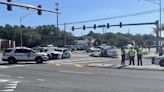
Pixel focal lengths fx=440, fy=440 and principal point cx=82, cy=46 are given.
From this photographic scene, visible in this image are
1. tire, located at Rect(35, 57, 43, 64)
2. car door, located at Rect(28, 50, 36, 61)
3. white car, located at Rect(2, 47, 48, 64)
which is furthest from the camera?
tire, located at Rect(35, 57, 43, 64)

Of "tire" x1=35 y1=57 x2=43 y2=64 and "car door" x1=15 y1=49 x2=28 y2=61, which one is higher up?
"car door" x1=15 y1=49 x2=28 y2=61

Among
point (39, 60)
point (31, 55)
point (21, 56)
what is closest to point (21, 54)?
point (21, 56)

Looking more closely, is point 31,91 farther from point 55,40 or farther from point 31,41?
point 55,40

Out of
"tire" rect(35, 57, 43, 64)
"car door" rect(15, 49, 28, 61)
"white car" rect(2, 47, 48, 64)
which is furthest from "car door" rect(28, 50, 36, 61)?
"tire" rect(35, 57, 43, 64)

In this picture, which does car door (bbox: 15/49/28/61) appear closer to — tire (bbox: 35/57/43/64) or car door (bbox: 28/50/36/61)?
car door (bbox: 28/50/36/61)

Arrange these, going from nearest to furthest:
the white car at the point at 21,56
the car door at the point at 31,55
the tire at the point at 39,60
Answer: the white car at the point at 21,56 → the car door at the point at 31,55 → the tire at the point at 39,60

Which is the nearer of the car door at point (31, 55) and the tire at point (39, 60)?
the car door at point (31, 55)

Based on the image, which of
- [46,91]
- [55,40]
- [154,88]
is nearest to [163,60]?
[154,88]

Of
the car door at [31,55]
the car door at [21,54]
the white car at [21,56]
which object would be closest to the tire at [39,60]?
the white car at [21,56]

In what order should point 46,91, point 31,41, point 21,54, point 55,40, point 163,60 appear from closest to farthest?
point 46,91
point 163,60
point 21,54
point 31,41
point 55,40

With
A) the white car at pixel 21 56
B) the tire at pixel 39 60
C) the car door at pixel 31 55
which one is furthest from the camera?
the tire at pixel 39 60

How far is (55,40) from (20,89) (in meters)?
150

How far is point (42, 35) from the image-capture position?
559 ft

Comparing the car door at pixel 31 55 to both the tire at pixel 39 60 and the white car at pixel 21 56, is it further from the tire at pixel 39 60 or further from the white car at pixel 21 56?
the tire at pixel 39 60
